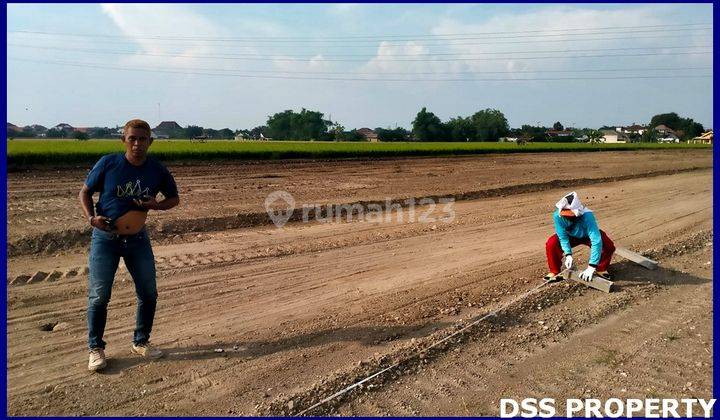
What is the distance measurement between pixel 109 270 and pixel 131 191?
2.12ft

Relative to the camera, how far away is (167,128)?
60.7 metres

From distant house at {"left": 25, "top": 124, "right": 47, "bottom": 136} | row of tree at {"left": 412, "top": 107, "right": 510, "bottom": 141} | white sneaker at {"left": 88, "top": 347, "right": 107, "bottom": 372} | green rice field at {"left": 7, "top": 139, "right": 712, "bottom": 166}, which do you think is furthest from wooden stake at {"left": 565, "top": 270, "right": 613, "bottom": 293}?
row of tree at {"left": 412, "top": 107, "right": 510, "bottom": 141}

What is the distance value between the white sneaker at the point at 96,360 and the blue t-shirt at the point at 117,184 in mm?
1097

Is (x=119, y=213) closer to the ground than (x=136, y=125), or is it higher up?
closer to the ground

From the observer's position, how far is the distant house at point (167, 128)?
185 feet

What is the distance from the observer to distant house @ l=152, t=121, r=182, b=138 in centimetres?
5644

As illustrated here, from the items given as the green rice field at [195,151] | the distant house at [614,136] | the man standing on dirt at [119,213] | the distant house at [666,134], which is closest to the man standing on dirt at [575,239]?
the man standing on dirt at [119,213]

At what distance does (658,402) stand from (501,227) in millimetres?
6863

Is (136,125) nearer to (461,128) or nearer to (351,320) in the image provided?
(351,320)

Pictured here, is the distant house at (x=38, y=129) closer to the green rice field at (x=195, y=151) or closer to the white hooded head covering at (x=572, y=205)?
the green rice field at (x=195, y=151)

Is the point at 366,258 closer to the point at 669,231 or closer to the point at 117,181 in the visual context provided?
the point at 117,181

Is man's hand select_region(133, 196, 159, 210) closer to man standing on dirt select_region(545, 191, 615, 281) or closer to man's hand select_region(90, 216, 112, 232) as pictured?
man's hand select_region(90, 216, 112, 232)

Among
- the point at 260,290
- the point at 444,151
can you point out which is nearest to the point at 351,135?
the point at 444,151

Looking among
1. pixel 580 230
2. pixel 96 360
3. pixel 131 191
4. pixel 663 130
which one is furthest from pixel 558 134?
pixel 96 360
